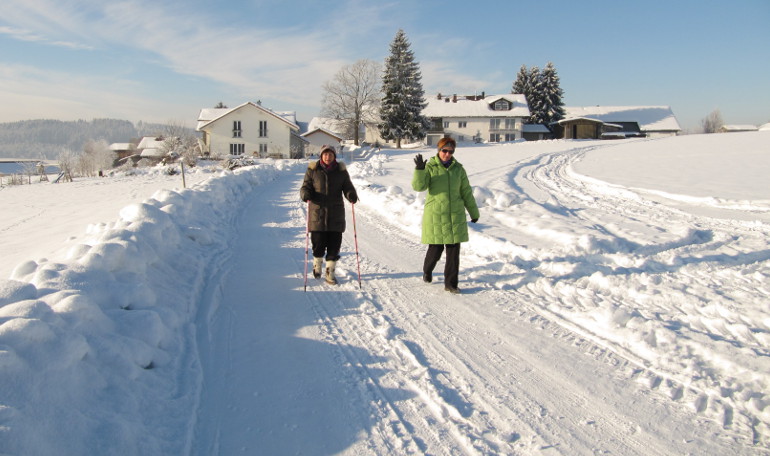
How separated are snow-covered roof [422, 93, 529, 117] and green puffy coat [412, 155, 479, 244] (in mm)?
64114

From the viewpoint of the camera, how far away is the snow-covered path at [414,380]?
2.88 metres

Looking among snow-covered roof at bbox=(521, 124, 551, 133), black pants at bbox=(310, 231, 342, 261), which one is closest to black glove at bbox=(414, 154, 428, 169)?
black pants at bbox=(310, 231, 342, 261)

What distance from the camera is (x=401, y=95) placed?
53281mm

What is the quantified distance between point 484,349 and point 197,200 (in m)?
7.86

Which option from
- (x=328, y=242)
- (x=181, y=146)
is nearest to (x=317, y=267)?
(x=328, y=242)

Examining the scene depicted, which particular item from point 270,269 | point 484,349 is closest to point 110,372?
point 484,349

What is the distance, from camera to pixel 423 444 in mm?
2828

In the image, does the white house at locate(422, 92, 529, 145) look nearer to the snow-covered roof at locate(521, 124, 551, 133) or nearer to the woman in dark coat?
the snow-covered roof at locate(521, 124, 551, 133)

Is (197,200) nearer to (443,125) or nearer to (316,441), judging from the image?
(316,441)

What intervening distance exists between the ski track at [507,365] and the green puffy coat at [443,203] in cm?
71

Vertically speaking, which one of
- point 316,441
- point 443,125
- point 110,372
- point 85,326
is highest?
point 443,125

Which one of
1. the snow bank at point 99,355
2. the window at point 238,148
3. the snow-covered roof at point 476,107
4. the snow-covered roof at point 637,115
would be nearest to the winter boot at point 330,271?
the snow bank at point 99,355

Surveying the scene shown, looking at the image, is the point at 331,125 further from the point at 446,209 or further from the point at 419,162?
the point at 419,162

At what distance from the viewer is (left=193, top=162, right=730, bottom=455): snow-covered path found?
2.88 meters
